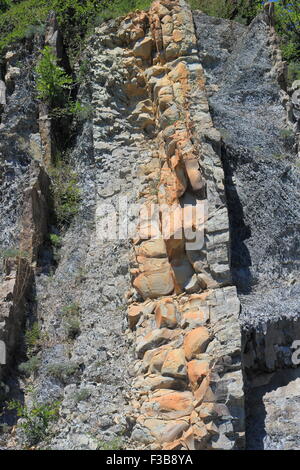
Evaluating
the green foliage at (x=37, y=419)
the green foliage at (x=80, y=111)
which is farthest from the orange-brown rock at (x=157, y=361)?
the green foliage at (x=80, y=111)

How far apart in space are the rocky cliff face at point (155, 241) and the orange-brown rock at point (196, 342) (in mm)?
18

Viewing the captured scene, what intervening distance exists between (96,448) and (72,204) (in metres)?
4.05

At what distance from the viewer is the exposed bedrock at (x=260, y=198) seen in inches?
357

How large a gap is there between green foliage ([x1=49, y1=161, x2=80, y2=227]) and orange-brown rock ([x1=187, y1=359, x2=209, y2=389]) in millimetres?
3521

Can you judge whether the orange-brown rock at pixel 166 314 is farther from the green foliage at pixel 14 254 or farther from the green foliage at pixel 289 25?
the green foliage at pixel 289 25

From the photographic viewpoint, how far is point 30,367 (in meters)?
9.90

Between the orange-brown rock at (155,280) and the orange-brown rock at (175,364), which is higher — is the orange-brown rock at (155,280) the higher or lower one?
the higher one

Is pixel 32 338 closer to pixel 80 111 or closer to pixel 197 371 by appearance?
pixel 197 371

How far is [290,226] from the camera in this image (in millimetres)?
10625

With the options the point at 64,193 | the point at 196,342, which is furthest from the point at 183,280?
the point at 64,193

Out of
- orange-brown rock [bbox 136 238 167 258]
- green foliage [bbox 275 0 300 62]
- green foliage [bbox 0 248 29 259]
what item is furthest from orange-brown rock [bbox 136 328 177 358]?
green foliage [bbox 275 0 300 62]

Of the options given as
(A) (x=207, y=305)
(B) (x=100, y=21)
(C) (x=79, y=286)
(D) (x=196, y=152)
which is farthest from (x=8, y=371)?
(B) (x=100, y=21)

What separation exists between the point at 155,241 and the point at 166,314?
108 cm
